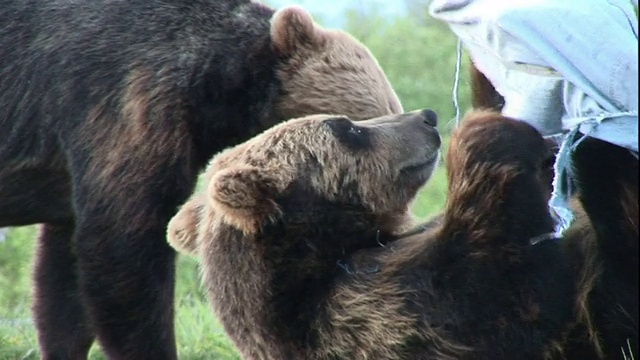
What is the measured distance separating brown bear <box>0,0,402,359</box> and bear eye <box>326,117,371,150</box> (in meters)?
0.97

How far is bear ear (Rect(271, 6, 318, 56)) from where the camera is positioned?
20.5 feet

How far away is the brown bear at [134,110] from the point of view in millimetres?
Answer: 5824

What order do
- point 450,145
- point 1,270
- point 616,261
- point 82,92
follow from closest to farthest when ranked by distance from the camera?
1. point 616,261
2. point 450,145
3. point 82,92
4. point 1,270

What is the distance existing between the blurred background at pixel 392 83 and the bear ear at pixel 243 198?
1369mm

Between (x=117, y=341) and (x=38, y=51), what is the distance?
5.30ft

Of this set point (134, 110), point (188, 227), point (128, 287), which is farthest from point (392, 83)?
point (188, 227)

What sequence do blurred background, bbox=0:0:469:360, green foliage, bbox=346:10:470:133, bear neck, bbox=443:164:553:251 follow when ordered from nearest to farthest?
bear neck, bbox=443:164:553:251
blurred background, bbox=0:0:469:360
green foliage, bbox=346:10:470:133

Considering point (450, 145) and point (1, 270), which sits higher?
point (450, 145)

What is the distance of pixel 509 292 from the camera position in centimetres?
438

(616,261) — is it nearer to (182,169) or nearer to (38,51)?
(182,169)

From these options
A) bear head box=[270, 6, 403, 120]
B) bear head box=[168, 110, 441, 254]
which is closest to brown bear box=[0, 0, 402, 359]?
bear head box=[270, 6, 403, 120]

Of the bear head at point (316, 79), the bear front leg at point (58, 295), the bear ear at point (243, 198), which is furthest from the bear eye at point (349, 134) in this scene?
the bear front leg at point (58, 295)

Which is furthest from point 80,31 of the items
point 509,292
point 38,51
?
point 509,292

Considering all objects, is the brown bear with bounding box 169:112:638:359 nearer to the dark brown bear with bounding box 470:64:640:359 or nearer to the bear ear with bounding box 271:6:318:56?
the dark brown bear with bounding box 470:64:640:359
